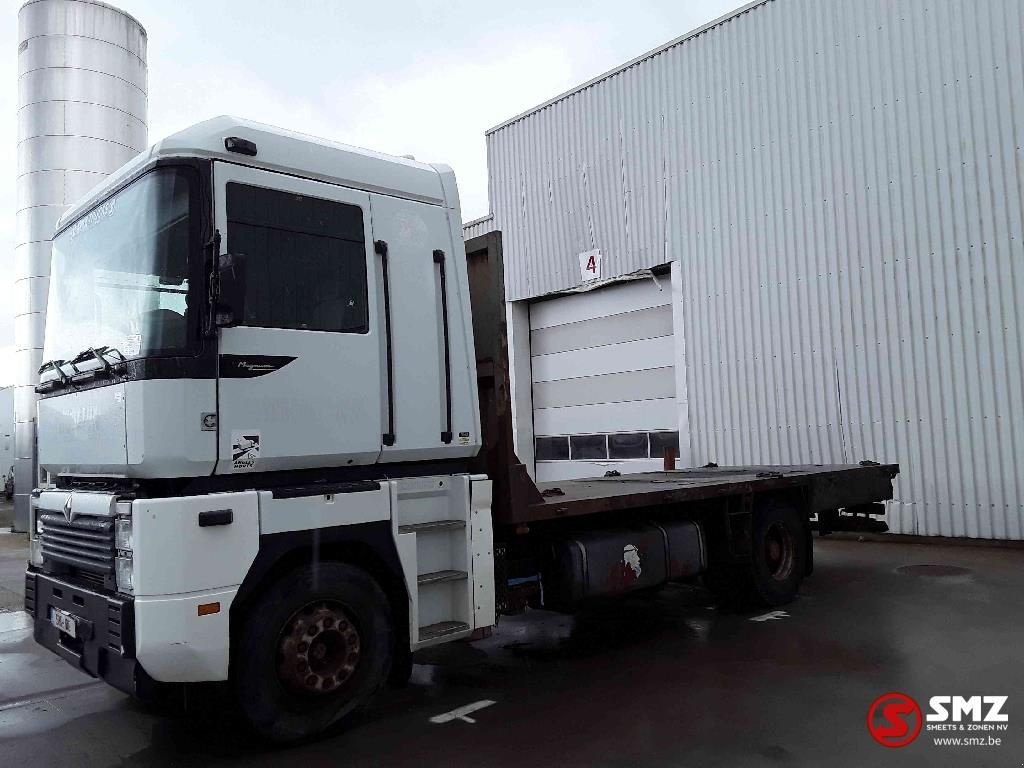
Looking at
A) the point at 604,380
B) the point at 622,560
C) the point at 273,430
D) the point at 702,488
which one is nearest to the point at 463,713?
the point at 622,560

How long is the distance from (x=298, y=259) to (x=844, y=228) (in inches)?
378

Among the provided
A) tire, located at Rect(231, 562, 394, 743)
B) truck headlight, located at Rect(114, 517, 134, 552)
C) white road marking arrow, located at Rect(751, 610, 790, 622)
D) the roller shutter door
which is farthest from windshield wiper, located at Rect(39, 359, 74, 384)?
the roller shutter door

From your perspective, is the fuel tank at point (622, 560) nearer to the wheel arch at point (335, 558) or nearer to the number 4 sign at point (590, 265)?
the wheel arch at point (335, 558)

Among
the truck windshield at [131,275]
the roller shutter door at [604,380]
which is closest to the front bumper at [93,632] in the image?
the truck windshield at [131,275]

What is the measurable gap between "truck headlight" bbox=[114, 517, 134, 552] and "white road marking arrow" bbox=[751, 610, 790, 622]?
5.17 m

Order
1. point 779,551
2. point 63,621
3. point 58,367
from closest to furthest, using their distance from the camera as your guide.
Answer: point 63,621 → point 58,367 → point 779,551

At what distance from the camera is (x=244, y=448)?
4.10 meters

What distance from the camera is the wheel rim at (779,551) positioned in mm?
7562

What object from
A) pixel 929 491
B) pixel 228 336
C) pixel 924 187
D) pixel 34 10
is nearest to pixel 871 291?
pixel 924 187

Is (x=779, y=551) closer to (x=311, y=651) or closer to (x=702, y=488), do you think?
(x=702, y=488)

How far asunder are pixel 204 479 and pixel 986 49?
1118 cm

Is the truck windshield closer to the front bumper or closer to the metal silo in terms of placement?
the front bumper

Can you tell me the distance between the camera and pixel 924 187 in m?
11.0
